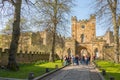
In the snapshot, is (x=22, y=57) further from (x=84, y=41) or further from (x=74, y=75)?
(x=84, y=41)

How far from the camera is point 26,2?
2498 centimetres

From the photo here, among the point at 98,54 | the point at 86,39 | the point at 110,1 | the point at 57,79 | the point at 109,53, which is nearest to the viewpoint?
the point at 57,79

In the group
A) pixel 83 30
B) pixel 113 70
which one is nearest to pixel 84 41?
pixel 83 30

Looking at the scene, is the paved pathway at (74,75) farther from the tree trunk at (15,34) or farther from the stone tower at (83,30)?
the stone tower at (83,30)

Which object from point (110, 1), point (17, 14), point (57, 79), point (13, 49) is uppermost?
point (110, 1)

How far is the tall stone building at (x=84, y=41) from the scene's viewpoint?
76.8 m

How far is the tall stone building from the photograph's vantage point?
7681 cm

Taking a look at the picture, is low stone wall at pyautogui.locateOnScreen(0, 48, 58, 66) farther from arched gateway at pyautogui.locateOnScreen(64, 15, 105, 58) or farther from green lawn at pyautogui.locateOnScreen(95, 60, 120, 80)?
arched gateway at pyautogui.locateOnScreen(64, 15, 105, 58)

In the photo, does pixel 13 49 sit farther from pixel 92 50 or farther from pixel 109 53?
pixel 92 50

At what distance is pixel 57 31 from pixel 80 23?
4161cm

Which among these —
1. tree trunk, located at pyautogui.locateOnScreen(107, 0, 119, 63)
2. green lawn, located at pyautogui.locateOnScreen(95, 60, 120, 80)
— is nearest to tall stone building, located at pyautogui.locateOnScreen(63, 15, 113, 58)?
tree trunk, located at pyautogui.locateOnScreen(107, 0, 119, 63)

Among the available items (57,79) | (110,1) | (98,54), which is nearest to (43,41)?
(98,54)

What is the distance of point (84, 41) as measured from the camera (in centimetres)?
8556

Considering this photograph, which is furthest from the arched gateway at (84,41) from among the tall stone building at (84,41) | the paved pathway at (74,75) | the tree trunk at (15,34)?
the tree trunk at (15,34)
